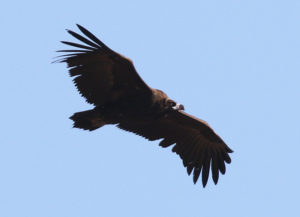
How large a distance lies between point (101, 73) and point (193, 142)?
2.85 metres

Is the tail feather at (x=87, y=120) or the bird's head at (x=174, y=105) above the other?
the bird's head at (x=174, y=105)

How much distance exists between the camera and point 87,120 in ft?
37.9

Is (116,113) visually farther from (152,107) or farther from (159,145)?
(159,145)

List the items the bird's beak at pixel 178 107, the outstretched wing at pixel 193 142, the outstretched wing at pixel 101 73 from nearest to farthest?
the outstretched wing at pixel 101 73
the bird's beak at pixel 178 107
the outstretched wing at pixel 193 142

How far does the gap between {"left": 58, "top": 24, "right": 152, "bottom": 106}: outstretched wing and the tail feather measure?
275 millimetres

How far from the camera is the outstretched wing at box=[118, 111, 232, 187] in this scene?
13039 mm

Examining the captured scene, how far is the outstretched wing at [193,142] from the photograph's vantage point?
13039 mm

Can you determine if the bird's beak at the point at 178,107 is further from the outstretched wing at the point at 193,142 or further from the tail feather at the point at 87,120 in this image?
the tail feather at the point at 87,120

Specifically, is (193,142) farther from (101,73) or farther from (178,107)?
(101,73)

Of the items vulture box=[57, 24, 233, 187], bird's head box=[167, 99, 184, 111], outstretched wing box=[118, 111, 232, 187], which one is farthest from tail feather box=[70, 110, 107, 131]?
outstretched wing box=[118, 111, 232, 187]

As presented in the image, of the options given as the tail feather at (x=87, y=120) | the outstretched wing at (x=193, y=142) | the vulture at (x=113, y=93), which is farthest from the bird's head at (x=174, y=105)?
the tail feather at (x=87, y=120)

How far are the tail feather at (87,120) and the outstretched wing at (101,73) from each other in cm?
28

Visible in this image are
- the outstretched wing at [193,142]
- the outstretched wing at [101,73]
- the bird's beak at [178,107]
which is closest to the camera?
the outstretched wing at [101,73]


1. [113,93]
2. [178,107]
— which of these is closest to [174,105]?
[178,107]
